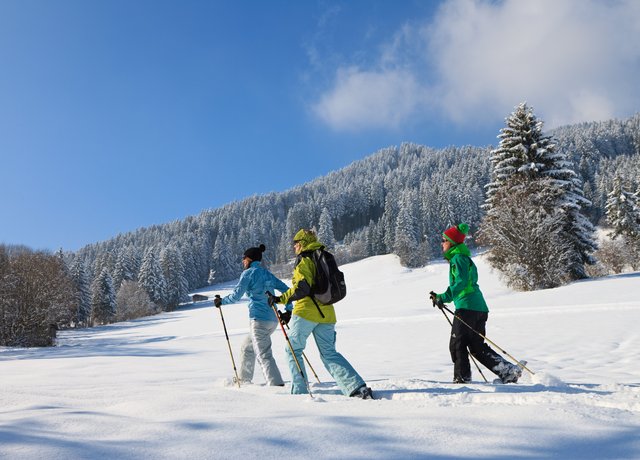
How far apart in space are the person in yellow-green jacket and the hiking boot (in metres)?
0.13

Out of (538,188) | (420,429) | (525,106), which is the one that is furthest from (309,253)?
(525,106)

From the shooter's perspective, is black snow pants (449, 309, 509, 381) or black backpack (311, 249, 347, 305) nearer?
black backpack (311, 249, 347, 305)

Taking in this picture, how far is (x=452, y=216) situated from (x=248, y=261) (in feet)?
292

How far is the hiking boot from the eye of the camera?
4129 mm

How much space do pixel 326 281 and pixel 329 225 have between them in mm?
89917

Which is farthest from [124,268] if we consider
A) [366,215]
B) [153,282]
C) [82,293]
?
[366,215]

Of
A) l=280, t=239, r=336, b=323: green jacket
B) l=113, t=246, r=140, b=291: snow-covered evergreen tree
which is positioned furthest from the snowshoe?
l=113, t=246, r=140, b=291: snow-covered evergreen tree

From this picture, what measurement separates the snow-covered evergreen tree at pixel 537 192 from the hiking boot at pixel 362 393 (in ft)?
69.7

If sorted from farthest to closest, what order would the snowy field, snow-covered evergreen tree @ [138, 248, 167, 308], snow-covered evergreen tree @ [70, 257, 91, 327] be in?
snow-covered evergreen tree @ [138, 248, 167, 308] < snow-covered evergreen tree @ [70, 257, 91, 327] < the snowy field

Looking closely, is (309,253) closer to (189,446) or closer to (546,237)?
(189,446)

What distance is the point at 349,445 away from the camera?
2.43m

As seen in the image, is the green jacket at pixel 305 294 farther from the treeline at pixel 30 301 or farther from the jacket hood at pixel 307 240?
the treeline at pixel 30 301

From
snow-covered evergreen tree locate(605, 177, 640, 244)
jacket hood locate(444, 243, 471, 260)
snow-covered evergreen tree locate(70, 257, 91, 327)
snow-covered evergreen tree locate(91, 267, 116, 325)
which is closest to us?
jacket hood locate(444, 243, 471, 260)

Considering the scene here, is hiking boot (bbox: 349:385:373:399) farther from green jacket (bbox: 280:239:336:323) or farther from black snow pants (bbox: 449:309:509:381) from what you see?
black snow pants (bbox: 449:309:509:381)
